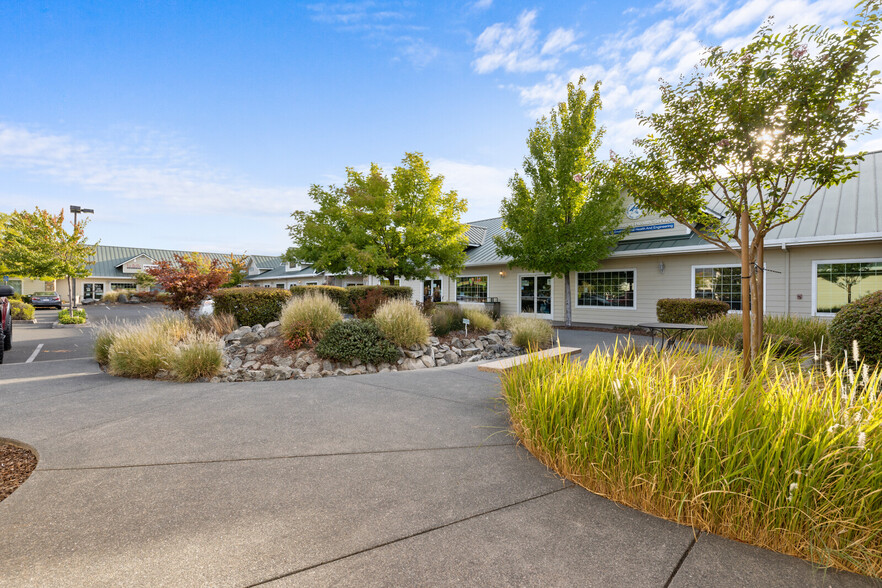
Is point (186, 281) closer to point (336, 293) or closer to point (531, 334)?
point (336, 293)

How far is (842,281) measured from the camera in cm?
1110

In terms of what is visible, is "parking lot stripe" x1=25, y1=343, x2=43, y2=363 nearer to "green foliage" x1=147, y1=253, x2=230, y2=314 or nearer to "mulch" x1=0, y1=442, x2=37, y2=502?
"green foliage" x1=147, y1=253, x2=230, y2=314

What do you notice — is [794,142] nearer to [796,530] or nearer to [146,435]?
[796,530]

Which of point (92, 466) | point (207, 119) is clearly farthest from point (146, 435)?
point (207, 119)

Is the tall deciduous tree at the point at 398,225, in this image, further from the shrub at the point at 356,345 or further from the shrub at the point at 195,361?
the shrub at the point at 195,361

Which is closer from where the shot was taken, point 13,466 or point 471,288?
point 13,466

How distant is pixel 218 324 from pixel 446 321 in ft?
18.0

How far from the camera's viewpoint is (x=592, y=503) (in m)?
2.64

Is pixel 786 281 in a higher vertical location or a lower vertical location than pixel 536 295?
higher

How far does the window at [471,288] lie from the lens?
67.4 ft

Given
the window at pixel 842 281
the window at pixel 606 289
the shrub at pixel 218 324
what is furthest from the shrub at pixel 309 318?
the window at pixel 842 281

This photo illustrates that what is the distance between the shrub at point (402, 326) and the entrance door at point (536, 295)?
10779mm

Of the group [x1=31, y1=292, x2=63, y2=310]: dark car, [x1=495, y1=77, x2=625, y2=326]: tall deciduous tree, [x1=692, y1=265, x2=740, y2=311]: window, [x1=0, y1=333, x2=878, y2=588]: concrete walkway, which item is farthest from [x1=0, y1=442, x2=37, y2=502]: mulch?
[x1=31, y1=292, x2=63, y2=310]: dark car

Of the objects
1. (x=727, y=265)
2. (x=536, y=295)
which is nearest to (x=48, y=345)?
(x=536, y=295)
